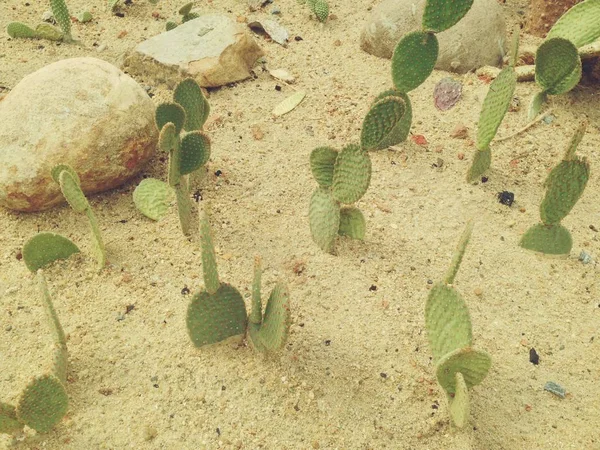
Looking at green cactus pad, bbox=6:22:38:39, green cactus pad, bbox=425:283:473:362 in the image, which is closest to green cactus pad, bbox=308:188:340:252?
green cactus pad, bbox=425:283:473:362

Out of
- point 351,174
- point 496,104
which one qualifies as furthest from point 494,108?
point 351,174

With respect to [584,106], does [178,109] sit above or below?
above

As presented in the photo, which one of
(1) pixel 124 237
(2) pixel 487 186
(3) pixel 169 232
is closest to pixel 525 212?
(2) pixel 487 186

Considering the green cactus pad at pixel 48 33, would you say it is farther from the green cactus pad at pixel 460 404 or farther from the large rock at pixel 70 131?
the green cactus pad at pixel 460 404

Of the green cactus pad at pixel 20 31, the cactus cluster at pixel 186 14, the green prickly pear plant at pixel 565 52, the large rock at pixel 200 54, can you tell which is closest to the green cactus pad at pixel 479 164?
the green prickly pear plant at pixel 565 52

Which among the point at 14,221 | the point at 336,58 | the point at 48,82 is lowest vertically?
the point at 14,221

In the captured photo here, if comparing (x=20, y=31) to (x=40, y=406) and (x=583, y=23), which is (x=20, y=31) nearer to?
(x=40, y=406)

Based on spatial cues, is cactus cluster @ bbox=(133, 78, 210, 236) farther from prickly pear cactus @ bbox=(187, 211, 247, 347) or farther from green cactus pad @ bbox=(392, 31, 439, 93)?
green cactus pad @ bbox=(392, 31, 439, 93)

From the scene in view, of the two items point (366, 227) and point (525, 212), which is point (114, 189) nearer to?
point (366, 227)
